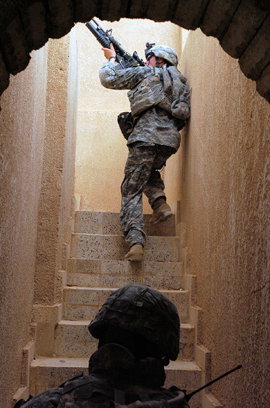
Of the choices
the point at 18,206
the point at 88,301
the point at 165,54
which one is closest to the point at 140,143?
the point at 165,54

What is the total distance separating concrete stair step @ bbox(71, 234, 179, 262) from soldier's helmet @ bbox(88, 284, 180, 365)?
261cm

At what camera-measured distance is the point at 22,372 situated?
2480mm

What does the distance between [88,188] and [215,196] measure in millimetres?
3194

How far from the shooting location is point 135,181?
382 cm

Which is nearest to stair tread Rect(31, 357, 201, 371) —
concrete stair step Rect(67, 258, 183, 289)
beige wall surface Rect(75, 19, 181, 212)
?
concrete stair step Rect(67, 258, 183, 289)

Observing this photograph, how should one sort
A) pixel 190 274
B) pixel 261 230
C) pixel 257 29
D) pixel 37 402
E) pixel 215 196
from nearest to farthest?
pixel 37 402 < pixel 257 29 < pixel 261 230 < pixel 215 196 < pixel 190 274

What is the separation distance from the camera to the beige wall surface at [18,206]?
192 centimetres

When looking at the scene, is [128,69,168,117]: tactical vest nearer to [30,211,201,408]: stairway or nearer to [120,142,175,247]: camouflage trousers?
[120,142,175,247]: camouflage trousers

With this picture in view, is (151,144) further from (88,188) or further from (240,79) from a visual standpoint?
(88,188)

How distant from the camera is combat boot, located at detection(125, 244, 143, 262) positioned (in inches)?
139

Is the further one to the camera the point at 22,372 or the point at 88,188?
the point at 88,188

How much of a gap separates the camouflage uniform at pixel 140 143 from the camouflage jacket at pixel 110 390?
8.25 ft

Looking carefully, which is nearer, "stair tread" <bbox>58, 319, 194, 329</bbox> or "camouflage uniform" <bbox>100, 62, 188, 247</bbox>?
"stair tread" <bbox>58, 319, 194, 329</bbox>

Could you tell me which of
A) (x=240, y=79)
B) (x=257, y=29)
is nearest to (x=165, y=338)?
(x=257, y=29)
